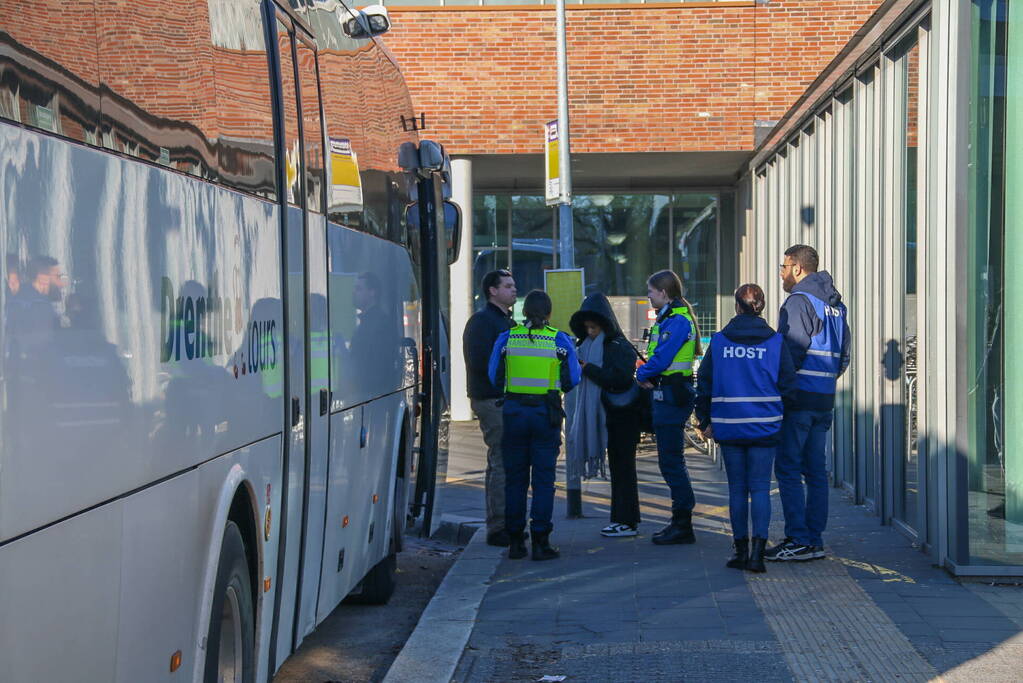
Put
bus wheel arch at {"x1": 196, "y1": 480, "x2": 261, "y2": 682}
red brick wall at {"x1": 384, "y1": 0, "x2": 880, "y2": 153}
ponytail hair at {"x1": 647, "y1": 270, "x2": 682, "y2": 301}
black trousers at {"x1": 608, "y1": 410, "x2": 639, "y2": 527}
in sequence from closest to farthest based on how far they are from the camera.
→ bus wheel arch at {"x1": 196, "y1": 480, "x2": 261, "y2": 682}, ponytail hair at {"x1": 647, "y1": 270, "x2": 682, "y2": 301}, black trousers at {"x1": 608, "y1": 410, "x2": 639, "y2": 527}, red brick wall at {"x1": 384, "y1": 0, "x2": 880, "y2": 153}

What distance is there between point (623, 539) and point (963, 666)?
4.07 m

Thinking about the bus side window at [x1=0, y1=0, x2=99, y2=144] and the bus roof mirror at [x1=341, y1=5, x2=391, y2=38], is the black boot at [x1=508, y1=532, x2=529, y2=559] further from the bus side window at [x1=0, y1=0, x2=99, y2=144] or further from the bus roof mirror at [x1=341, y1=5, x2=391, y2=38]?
the bus side window at [x1=0, y1=0, x2=99, y2=144]

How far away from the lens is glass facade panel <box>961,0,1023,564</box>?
26.2 feet

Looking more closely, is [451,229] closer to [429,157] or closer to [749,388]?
[429,157]

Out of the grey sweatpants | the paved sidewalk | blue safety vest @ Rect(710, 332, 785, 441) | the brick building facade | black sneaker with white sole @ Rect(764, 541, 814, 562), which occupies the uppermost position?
the brick building facade

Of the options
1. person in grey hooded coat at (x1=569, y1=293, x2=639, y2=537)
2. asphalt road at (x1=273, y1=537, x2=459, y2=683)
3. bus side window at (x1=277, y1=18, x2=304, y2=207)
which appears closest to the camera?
bus side window at (x1=277, y1=18, x2=304, y2=207)

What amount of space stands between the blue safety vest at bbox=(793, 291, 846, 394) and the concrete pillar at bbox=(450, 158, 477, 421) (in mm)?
12680

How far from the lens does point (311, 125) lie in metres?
5.81

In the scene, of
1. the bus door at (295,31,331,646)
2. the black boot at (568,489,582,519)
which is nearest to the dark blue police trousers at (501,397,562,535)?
the black boot at (568,489,582,519)

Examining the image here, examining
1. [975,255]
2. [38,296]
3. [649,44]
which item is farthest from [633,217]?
[38,296]

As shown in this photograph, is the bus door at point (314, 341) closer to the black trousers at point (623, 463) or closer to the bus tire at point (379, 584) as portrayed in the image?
the bus tire at point (379, 584)

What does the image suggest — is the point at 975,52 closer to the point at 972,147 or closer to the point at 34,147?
the point at 972,147

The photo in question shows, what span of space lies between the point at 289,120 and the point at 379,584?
11.6ft

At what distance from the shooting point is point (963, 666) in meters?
6.03
